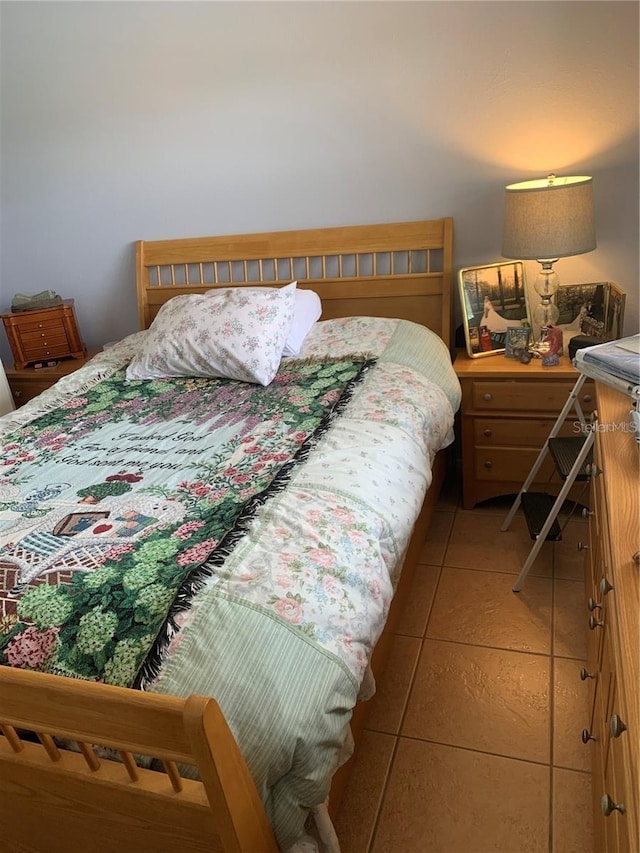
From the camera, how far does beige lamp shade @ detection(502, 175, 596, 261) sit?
7.02ft

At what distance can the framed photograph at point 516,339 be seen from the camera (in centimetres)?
239

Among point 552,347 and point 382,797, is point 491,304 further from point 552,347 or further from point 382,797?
point 382,797

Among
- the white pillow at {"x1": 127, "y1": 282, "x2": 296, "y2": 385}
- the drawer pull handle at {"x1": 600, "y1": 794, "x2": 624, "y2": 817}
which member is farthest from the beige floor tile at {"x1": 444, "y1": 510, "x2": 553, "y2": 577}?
the drawer pull handle at {"x1": 600, "y1": 794, "x2": 624, "y2": 817}

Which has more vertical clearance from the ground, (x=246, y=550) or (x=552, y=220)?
(x=552, y=220)

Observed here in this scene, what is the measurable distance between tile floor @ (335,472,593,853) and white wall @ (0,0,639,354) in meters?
1.27

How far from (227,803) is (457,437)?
78.9 inches

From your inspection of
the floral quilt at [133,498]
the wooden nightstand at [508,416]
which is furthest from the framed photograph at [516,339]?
the floral quilt at [133,498]

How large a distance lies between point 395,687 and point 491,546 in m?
0.76

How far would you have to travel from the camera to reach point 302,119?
2.62m

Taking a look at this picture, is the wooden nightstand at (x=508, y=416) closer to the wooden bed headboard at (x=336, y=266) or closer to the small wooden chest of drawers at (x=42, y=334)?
the wooden bed headboard at (x=336, y=266)

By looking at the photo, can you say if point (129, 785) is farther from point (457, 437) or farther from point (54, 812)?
point (457, 437)

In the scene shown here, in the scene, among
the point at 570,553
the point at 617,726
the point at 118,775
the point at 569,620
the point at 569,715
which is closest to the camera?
the point at 617,726

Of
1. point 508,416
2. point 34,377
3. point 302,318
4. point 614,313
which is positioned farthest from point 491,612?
point 34,377

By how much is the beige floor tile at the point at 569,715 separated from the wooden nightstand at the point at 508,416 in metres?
0.81
